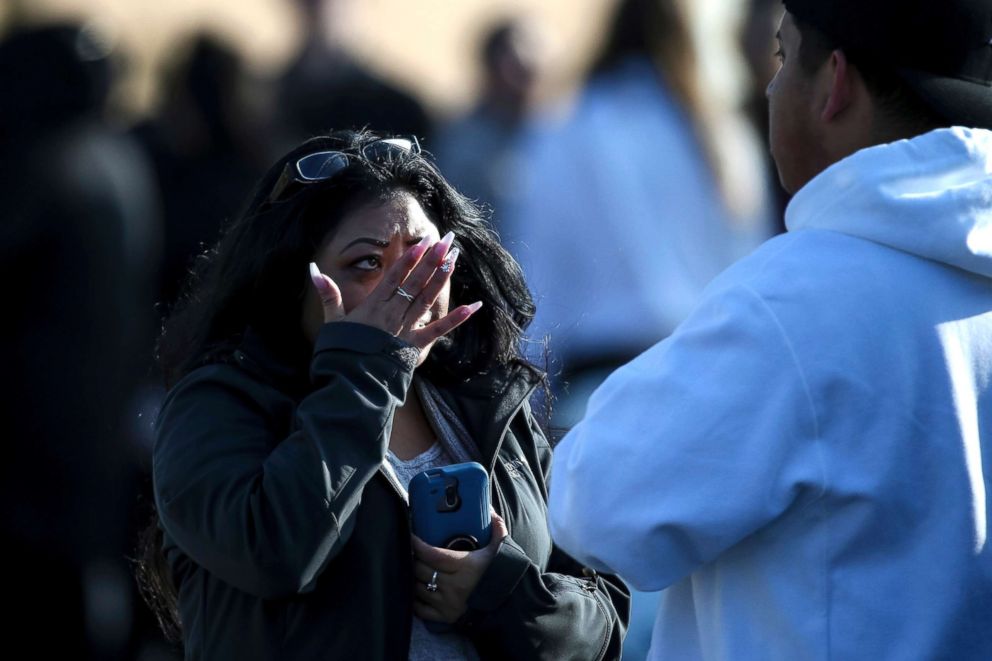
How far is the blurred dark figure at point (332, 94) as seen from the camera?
596 centimetres

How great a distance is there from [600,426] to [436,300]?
1.61 feet

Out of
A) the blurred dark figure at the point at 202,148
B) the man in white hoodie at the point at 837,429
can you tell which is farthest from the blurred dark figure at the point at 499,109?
the man in white hoodie at the point at 837,429

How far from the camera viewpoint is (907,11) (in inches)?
90.3

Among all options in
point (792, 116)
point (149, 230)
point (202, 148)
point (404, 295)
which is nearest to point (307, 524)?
point (404, 295)

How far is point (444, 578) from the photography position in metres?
2.53

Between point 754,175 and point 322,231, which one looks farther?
point 754,175

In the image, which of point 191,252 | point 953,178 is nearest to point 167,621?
point 953,178

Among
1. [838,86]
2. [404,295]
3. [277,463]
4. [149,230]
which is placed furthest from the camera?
[149,230]

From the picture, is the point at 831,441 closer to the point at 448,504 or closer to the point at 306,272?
the point at 448,504

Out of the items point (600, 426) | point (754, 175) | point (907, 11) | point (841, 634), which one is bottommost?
point (754, 175)

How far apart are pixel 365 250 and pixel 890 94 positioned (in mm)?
874

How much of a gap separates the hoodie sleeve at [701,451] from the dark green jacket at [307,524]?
1.33ft

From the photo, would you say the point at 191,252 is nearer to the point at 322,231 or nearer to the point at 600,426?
the point at 322,231

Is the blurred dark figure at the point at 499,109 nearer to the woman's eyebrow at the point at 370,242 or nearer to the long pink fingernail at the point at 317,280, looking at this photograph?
the woman's eyebrow at the point at 370,242
